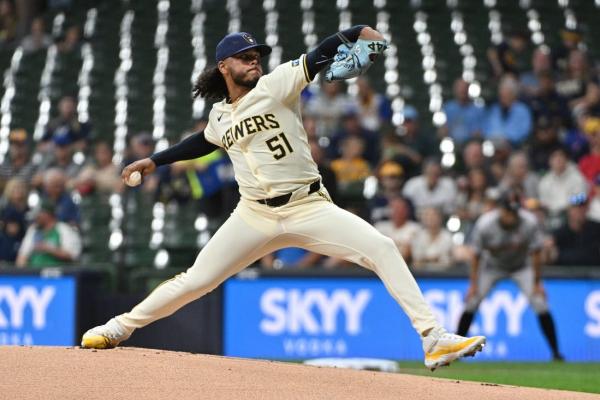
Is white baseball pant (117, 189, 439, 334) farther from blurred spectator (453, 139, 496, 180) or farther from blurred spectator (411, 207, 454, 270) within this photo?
blurred spectator (453, 139, 496, 180)

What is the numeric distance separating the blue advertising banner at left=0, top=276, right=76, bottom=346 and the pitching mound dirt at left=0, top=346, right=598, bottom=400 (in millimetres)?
5472

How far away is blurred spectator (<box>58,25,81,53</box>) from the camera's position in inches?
797

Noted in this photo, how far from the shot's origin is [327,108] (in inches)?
614

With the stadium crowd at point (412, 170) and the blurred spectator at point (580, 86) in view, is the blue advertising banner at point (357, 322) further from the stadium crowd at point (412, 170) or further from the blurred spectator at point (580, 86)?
the blurred spectator at point (580, 86)

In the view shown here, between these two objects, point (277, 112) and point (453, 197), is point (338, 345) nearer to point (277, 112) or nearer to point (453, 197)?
point (453, 197)

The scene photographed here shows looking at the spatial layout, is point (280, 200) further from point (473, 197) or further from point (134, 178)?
point (473, 197)

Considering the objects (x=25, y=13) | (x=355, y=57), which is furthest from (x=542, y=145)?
(x=25, y=13)

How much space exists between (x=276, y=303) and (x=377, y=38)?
22.4ft

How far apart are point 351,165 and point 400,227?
156 centimetres

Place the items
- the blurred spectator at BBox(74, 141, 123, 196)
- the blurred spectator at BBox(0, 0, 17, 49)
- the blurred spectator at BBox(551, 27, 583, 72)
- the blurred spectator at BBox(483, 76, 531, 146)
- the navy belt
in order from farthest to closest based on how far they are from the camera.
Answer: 1. the blurred spectator at BBox(0, 0, 17, 49)
2. the blurred spectator at BBox(551, 27, 583, 72)
3. the blurred spectator at BBox(483, 76, 531, 146)
4. the blurred spectator at BBox(74, 141, 123, 196)
5. the navy belt

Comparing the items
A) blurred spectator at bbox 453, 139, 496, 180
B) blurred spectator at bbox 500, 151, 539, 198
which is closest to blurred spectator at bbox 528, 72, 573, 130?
blurred spectator at bbox 453, 139, 496, 180

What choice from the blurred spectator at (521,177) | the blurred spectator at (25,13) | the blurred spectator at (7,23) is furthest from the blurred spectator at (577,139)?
the blurred spectator at (25,13)

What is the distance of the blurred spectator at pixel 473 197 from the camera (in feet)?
44.1

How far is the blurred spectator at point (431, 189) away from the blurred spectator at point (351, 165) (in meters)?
0.59
